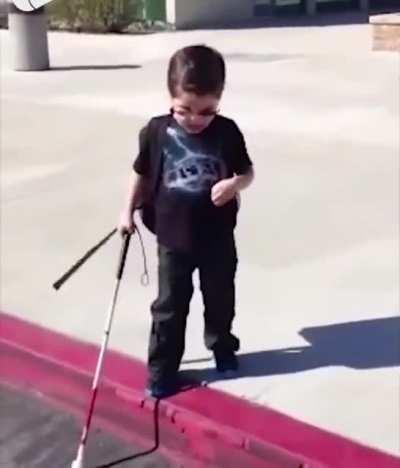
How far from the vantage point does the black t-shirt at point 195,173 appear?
4816mm

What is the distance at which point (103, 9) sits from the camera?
18.8 metres

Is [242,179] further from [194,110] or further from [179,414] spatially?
[179,414]

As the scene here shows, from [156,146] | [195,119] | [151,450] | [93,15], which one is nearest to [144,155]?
[156,146]

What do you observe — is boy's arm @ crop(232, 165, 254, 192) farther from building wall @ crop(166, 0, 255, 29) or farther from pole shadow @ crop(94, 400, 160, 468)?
building wall @ crop(166, 0, 255, 29)

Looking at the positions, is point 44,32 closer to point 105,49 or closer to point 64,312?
point 105,49

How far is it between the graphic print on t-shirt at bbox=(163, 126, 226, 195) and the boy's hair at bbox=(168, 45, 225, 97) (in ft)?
0.71

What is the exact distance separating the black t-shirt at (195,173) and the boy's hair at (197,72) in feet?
0.68

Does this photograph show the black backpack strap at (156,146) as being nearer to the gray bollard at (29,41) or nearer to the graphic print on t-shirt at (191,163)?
the graphic print on t-shirt at (191,163)

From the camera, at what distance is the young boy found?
15.3 ft

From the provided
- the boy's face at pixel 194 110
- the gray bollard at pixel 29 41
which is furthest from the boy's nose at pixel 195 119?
the gray bollard at pixel 29 41

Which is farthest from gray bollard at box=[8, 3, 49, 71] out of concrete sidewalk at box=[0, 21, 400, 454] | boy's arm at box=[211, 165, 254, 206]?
boy's arm at box=[211, 165, 254, 206]

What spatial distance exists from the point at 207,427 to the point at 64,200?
3.85 meters

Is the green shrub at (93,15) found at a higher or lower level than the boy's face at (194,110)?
lower

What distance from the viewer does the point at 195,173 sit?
483 cm
